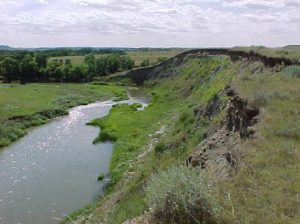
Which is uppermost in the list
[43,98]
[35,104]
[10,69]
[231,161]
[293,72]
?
[293,72]

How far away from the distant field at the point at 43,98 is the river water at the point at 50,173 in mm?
8639

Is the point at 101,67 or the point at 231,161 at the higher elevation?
the point at 231,161

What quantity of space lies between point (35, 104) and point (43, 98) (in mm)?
7460

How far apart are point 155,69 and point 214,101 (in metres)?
73.7

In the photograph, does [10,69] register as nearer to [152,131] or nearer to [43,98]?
[43,98]

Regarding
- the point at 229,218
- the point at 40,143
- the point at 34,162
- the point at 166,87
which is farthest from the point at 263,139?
the point at 166,87

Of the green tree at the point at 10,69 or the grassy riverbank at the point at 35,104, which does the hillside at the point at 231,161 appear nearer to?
the grassy riverbank at the point at 35,104

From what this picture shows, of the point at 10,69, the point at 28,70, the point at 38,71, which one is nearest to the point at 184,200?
the point at 38,71

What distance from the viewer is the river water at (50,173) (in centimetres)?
2438

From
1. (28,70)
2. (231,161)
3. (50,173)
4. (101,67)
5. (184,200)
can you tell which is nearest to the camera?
(184,200)

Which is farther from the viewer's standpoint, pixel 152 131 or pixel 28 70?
pixel 28 70

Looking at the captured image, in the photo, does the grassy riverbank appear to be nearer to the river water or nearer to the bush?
the river water

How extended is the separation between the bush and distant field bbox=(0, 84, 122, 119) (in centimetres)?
4467

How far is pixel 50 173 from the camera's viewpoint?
102 feet
